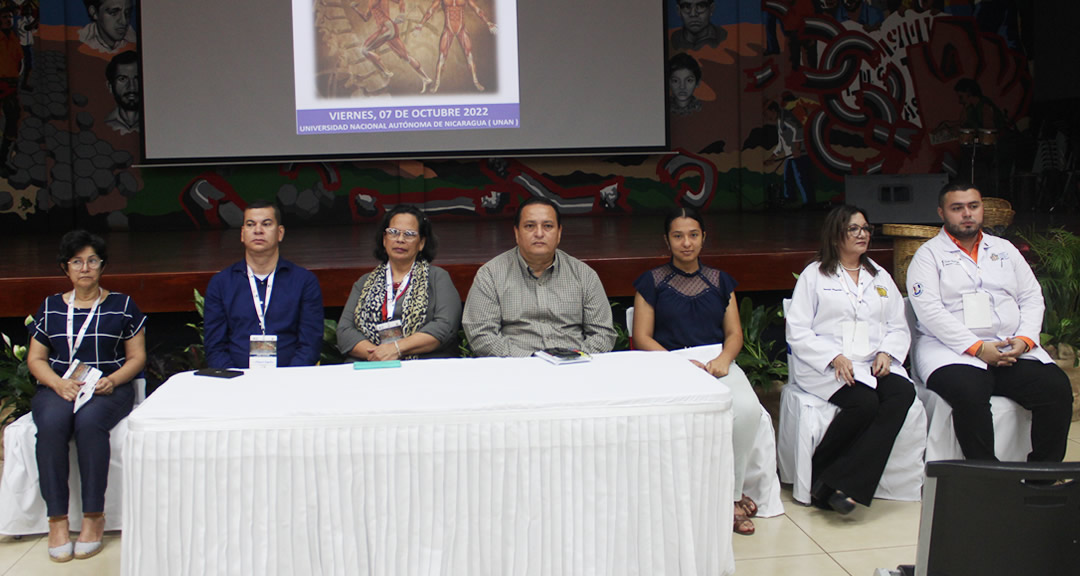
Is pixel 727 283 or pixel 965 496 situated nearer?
pixel 965 496

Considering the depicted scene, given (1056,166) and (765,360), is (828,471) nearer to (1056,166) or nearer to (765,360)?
(765,360)

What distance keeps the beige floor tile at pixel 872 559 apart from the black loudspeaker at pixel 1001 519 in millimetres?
1177

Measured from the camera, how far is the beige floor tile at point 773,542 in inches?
100

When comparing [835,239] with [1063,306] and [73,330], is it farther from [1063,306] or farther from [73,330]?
[73,330]

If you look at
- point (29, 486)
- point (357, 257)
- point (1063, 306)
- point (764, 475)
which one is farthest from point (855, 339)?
point (29, 486)

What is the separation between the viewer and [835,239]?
2.99 meters

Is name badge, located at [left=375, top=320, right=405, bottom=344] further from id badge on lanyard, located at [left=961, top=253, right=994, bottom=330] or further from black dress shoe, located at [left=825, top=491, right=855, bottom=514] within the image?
id badge on lanyard, located at [left=961, top=253, right=994, bottom=330]

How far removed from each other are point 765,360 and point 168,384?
220 cm

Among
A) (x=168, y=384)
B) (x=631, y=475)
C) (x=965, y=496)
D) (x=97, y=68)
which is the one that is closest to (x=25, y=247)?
(x=97, y=68)

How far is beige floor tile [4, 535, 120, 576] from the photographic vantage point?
2490 millimetres

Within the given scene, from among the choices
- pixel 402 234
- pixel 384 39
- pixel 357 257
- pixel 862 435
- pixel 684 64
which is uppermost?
pixel 384 39

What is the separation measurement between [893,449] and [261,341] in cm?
214

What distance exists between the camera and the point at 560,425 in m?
1.94

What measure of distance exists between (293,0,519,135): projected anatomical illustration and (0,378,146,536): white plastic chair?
4.67 meters
